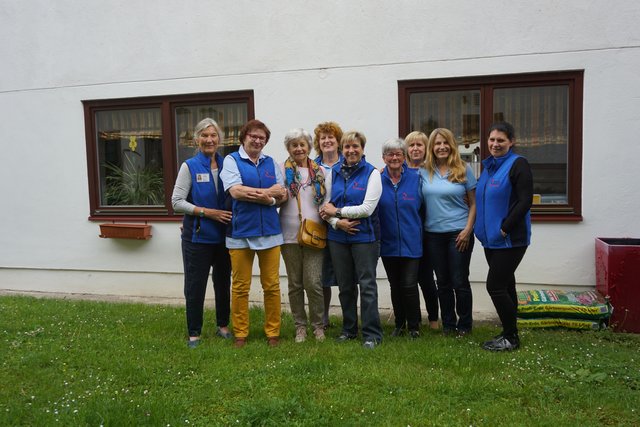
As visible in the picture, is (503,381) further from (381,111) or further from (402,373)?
(381,111)

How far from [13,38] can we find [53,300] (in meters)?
3.73

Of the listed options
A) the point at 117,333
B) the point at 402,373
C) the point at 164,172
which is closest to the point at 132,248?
the point at 164,172

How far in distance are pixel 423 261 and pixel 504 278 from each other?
0.77m

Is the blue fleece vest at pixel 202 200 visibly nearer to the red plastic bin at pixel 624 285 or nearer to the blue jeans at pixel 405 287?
the blue jeans at pixel 405 287

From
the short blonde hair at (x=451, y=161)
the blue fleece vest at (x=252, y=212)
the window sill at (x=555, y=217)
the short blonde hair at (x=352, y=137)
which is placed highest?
the short blonde hair at (x=352, y=137)

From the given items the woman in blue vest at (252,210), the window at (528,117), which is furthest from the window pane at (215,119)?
the woman in blue vest at (252,210)

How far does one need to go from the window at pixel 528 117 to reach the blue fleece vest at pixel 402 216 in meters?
1.89

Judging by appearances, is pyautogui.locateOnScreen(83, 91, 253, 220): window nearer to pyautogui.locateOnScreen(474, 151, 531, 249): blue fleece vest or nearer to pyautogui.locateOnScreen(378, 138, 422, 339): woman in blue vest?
pyautogui.locateOnScreen(378, 138, 422, 339): woman in blue vest

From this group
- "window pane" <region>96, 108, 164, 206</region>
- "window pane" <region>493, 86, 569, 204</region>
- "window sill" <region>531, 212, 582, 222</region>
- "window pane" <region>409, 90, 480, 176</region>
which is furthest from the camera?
"window pane" <region>96, 108, 164, 206</region>

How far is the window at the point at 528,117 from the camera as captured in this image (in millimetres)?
5984

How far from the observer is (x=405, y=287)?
15.7 feet

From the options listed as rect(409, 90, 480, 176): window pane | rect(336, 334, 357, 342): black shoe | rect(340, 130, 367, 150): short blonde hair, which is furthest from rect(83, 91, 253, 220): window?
rect(336, 334, 357, 342): black shoe

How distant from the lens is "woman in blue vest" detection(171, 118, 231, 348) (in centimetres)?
460

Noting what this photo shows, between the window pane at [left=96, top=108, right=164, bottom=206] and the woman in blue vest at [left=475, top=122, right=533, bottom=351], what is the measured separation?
458 centimetres
